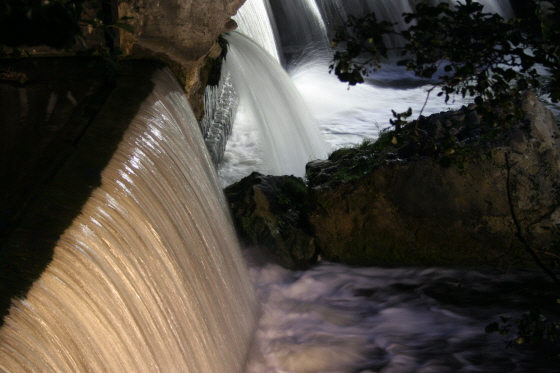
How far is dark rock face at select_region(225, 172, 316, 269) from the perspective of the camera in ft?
16.4

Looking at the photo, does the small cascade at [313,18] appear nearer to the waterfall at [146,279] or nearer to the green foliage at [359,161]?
the green foliage at [359,161]

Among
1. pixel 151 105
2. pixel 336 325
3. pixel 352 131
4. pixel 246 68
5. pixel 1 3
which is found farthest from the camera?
pixel 352 131

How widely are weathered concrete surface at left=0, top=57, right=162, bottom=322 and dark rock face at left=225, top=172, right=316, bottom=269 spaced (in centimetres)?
164

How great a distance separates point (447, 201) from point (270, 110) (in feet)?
11.9

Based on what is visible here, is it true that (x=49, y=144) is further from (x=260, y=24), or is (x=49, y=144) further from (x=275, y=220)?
(x=260, y=24)

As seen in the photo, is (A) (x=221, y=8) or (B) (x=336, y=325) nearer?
(B) (x=336, y=325)

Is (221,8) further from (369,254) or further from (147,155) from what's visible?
(369,254)

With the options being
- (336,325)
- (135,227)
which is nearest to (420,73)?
(135,227)

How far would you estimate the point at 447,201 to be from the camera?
456 cm

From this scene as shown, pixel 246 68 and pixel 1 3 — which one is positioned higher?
pixel 246 68

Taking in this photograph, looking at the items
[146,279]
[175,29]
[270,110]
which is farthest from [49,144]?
[270,110]

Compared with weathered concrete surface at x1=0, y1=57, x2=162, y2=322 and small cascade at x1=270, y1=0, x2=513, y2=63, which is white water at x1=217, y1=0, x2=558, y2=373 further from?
small cascade at x1=270, y1=0, x2=513, y2=63

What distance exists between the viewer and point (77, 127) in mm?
2963

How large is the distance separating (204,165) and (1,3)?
9.60ft
